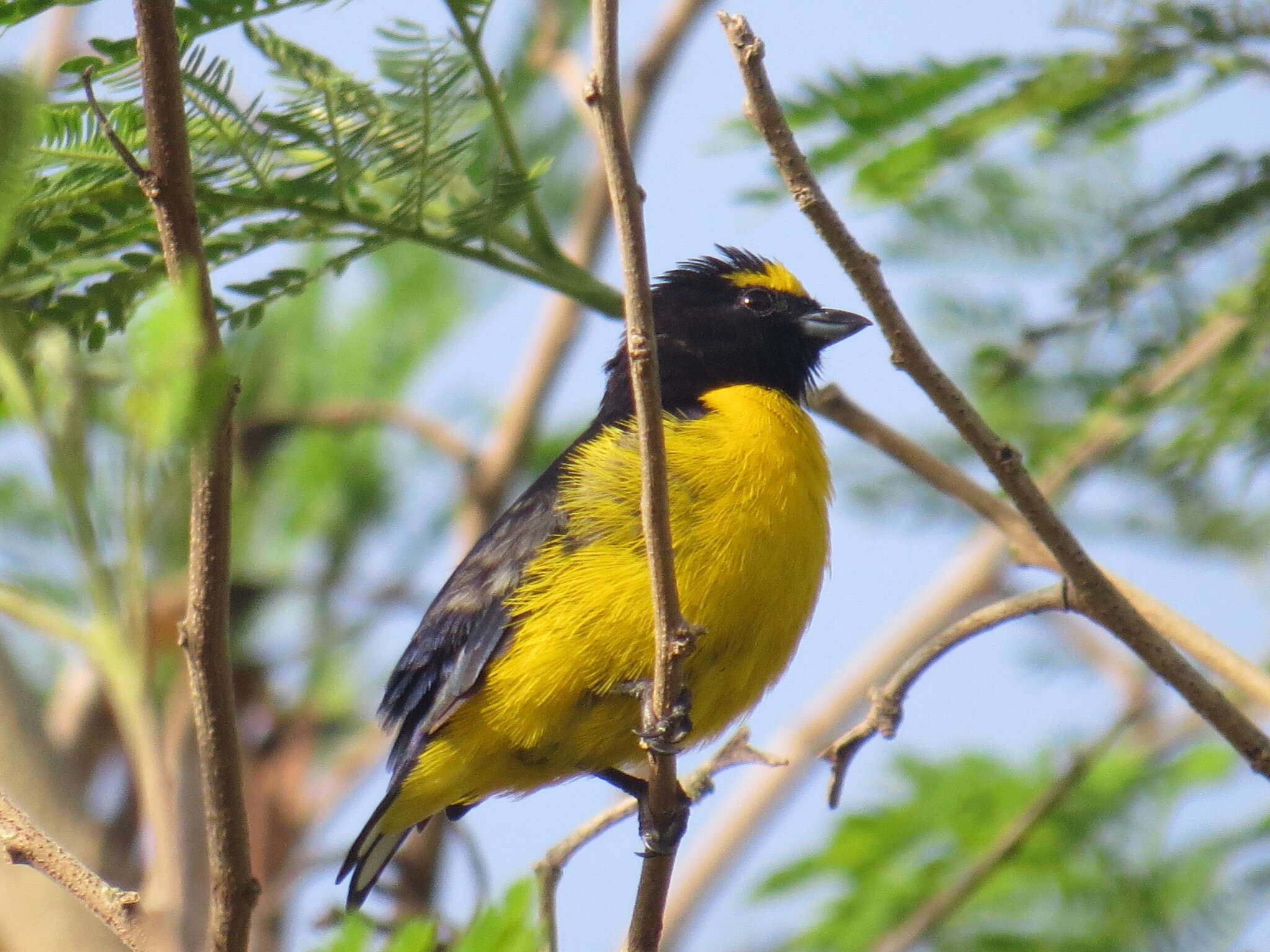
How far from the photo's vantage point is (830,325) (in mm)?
4648

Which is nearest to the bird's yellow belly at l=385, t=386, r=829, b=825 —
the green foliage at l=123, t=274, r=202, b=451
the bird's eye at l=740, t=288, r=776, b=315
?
the bird's eye at l=740, t=288, r=776, b=315

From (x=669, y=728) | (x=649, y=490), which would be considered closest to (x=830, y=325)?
(x=669, y=728)

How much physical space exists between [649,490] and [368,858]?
6.27 feet

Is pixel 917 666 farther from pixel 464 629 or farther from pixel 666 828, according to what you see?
pixel 464 629

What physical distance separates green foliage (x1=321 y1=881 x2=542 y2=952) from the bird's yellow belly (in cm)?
96

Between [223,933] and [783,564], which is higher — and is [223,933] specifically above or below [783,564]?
below

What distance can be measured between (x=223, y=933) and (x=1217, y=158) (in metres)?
2.42

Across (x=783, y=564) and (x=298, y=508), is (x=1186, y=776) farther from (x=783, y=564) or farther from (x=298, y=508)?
(x=298, y=508)

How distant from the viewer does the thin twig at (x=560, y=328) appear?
19.1 feet

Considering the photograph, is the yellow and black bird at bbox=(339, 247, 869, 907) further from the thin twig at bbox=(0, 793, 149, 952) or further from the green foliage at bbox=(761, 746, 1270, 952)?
the thin twig at bbox=(0, 793, 149, 952)

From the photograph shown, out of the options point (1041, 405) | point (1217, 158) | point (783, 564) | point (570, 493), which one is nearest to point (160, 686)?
point (570, 493)

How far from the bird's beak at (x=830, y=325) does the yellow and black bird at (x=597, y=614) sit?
453 millimetres

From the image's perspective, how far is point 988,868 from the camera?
149 inches

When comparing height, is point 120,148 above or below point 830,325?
below
